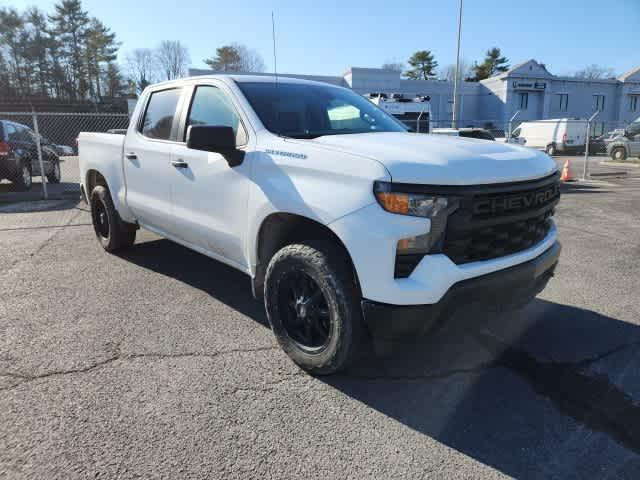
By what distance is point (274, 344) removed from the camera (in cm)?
338

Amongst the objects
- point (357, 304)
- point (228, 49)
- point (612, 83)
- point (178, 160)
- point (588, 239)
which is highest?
point (228, 49)

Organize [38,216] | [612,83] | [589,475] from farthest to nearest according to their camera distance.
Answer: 1. [612,83]
2. [38,216]
3. [589,475]

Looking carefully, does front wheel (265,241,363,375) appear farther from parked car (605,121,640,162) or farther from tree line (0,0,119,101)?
tree line (0,0,119,101)

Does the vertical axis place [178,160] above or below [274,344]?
above

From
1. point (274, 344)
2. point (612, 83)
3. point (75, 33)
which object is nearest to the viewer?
point (274, 344)

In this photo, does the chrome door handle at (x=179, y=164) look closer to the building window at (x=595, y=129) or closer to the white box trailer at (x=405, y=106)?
the white box trailer at (x=405, y=106)

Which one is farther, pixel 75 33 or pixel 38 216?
pixel 75 33

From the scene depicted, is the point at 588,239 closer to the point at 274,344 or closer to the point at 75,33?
the point at 274,344

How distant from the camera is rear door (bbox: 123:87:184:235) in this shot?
4.11m

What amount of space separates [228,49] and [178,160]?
66580 mm

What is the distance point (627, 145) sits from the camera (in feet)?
67.8

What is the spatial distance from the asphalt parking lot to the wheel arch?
Answer: 1.87 ft

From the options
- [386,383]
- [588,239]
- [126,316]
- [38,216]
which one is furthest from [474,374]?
[38,216]

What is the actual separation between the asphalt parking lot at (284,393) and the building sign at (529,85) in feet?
155
